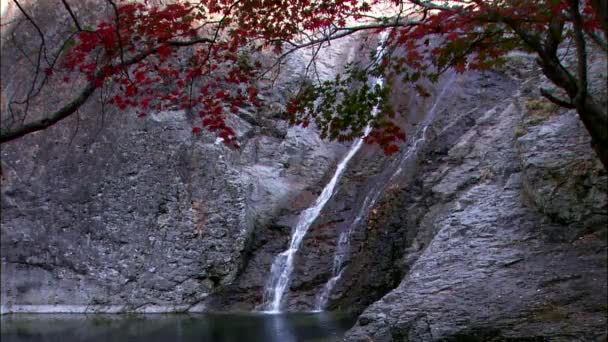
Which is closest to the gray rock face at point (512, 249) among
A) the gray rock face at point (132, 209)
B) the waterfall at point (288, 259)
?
the waterfall at point (288, 259)

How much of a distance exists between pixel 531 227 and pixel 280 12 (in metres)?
4.34

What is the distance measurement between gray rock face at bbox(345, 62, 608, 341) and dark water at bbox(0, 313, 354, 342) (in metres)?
1.89

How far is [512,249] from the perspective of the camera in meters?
7.42

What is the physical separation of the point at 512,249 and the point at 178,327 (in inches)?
243

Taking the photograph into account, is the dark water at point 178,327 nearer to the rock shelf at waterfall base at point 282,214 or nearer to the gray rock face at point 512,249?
the rock shelf at waterfall base at point 282,214

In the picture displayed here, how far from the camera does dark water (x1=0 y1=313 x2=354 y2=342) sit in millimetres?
9352

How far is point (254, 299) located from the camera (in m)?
12.1

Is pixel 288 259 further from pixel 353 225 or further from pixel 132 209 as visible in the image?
pixel 132 209

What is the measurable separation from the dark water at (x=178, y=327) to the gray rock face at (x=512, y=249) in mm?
1886

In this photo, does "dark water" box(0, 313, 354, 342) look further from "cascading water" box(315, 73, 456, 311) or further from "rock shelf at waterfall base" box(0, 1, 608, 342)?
"cascading water" box(315, 73, 456, 311)

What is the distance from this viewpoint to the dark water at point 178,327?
368 inches

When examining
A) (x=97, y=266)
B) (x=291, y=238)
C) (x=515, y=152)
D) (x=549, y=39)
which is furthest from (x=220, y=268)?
(x=549, y=39)

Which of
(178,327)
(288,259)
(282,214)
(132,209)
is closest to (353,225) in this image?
(288,259)

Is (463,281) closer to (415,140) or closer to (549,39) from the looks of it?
(549,39)
